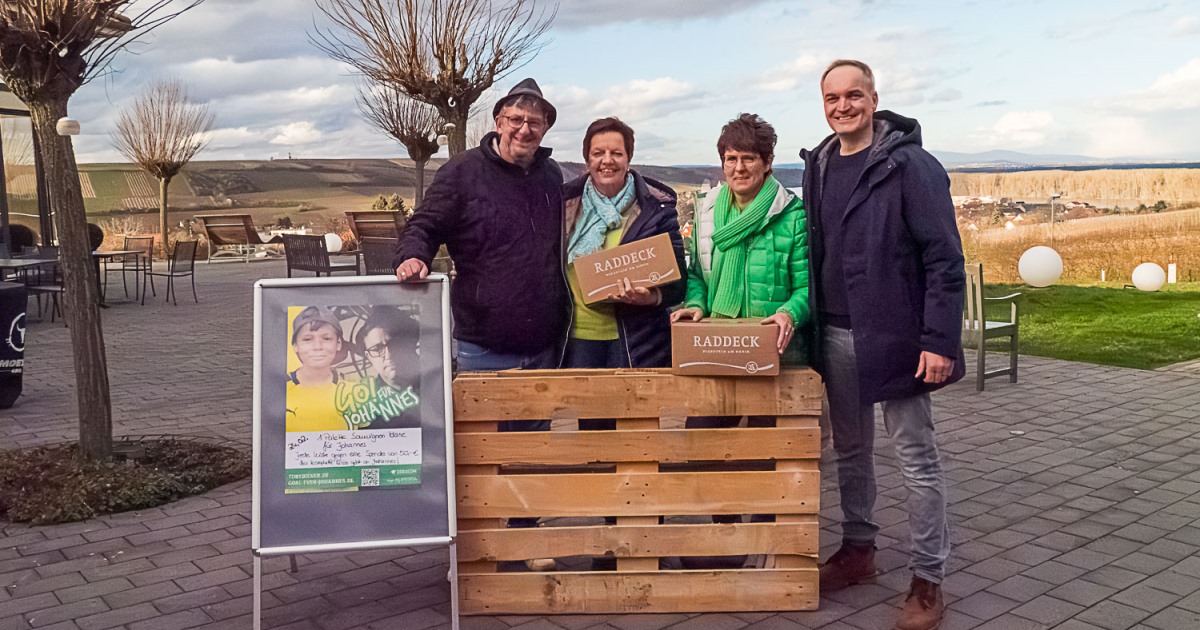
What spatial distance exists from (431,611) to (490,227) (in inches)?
58.2

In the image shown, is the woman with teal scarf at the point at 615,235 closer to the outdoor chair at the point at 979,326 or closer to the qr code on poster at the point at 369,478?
the qr code on poster at the point at 369,478

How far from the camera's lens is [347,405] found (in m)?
3.71

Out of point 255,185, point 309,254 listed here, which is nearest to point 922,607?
point 309,254

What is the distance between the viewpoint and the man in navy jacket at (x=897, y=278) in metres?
3.51

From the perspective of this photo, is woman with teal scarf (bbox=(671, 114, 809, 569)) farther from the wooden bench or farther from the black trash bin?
the wooden bench

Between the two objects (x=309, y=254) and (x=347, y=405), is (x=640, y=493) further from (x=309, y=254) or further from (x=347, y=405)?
(x=309, y=254)

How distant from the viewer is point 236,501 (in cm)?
534

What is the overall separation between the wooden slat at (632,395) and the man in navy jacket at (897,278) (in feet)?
0.90

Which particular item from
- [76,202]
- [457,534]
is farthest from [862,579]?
[76,202]

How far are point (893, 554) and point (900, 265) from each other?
148 cm

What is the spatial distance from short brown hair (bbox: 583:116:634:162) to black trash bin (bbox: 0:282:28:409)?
5709mm

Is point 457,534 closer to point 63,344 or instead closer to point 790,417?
point 790,417

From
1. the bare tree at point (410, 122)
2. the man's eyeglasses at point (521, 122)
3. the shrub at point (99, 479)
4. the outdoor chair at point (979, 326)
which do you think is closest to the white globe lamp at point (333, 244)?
the bare tree at point (410, 122)

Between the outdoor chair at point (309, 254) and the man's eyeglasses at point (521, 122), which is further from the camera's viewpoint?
the outdoor chair at point (309, 254)
